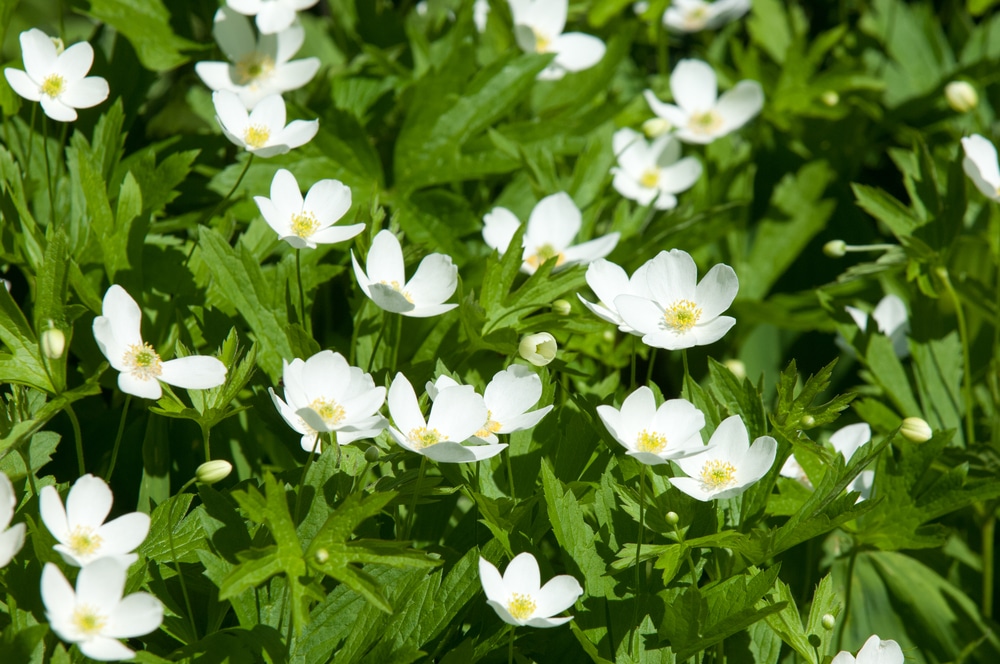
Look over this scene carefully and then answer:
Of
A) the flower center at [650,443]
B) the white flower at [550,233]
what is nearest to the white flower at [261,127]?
the white flower at [550,233]

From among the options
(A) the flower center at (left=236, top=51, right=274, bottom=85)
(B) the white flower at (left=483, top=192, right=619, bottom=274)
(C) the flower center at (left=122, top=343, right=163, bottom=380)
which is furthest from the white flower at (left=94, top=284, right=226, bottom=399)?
(A) the flower center at (left=236, top=51, right=274, bottom=85)

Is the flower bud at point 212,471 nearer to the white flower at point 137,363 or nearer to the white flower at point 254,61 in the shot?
the white flower at point 137,363

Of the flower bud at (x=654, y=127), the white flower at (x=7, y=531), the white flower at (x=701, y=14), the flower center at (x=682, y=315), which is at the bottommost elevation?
the white flower at (x=701, y=14)

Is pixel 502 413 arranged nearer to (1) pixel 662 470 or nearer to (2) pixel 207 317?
(1) pixel 662 470

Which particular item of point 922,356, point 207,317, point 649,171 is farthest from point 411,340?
point 922,356

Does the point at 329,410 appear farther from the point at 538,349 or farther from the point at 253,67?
the point at 253,67

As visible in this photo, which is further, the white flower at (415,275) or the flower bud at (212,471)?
the white flower at (415,275)

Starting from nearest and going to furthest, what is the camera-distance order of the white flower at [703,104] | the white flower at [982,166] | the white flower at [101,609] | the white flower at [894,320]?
1. the white flower at [101,609]
2. the white flower at [982,166]
3. the white flower at [894,320]
4. the white flower at [703,104]
